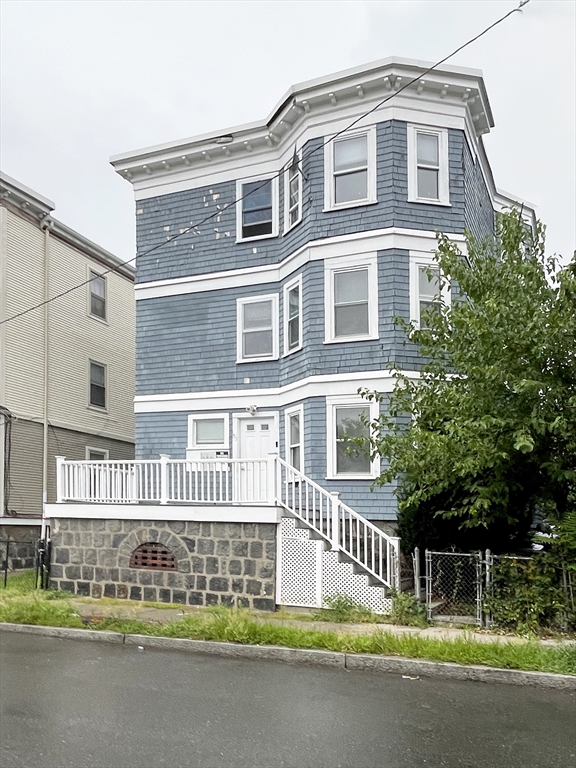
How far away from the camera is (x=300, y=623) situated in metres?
11.9

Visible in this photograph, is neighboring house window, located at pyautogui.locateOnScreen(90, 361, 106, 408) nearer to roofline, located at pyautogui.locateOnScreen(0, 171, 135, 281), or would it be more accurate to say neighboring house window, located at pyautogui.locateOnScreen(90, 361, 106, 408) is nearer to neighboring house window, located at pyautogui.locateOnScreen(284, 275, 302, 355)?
roofline, located at pyautogui.locateOnScreen(0, 171, 135, 281)

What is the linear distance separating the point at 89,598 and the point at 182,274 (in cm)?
843

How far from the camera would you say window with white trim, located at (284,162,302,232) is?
1791cm

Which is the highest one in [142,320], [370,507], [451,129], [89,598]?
[451,129]

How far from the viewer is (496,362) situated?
435 inches

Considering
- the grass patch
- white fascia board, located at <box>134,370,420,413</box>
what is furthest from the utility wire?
the grass patch

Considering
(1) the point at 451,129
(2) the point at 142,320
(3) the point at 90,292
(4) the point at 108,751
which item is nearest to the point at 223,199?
(2) the point at 142,320

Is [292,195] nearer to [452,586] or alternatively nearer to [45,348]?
[45,348]

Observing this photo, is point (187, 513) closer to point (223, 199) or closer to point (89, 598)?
point (89, 598)

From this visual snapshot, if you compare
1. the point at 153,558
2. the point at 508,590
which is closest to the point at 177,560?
the point at 153,558

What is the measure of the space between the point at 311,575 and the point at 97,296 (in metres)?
15.2

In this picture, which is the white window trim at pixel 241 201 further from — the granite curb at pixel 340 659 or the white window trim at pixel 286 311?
the granite curb at pixel 340 659

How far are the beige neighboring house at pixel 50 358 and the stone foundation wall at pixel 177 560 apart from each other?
647cm

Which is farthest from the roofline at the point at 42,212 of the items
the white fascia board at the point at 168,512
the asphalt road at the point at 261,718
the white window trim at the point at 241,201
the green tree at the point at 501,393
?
the asphalt road at the point at 261,718
